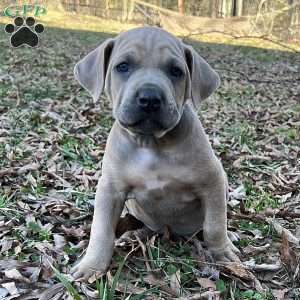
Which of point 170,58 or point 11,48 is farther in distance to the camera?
point 11,48

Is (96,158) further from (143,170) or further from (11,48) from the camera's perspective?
(11,48)

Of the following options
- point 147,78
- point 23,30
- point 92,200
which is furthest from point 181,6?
point 147,78

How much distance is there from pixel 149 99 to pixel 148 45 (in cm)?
47

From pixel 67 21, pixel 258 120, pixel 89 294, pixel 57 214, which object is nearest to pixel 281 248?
pixel 89 294

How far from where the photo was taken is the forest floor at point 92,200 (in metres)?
3.36

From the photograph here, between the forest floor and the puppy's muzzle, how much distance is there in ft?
2.93

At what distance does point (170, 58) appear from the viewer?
354 centimetres

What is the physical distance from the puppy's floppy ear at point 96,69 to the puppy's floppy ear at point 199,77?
0.54 metres

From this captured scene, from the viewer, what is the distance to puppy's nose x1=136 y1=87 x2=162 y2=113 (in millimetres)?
3252

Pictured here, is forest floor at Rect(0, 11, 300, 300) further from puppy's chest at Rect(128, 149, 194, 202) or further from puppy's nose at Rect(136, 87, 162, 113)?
puppy's nose at Rect(136, 87, 162, 113)

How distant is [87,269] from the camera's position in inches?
134

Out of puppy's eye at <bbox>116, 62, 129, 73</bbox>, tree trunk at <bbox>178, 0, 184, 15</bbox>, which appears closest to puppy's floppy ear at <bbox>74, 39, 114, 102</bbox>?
puppy's eye at <bbox>116, 62, 129, 73</bbox>

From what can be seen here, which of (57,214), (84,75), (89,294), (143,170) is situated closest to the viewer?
(89,294)

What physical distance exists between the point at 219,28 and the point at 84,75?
39.0ft
